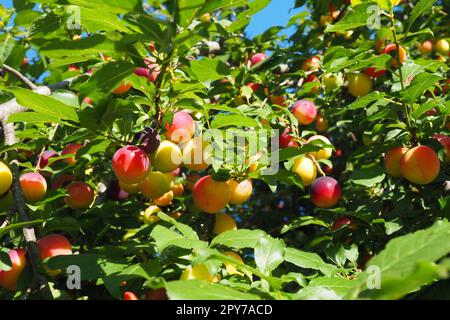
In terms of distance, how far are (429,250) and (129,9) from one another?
751mm

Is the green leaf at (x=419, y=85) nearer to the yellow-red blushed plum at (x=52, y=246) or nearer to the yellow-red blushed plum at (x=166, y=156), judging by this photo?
the yellow-red blushed plum at (x=166, y=156)

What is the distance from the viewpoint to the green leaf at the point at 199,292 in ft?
2.78

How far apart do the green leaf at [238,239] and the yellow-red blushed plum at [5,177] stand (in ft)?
2.11

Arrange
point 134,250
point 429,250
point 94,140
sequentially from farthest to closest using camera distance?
point 94,140 → point 134,250 → point 429,250

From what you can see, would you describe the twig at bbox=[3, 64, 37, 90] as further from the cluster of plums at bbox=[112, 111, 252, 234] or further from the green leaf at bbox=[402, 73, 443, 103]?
the green leaf at bbox=[402, 73, 443, 103]

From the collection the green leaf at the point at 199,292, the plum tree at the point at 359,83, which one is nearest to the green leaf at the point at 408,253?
the green leaf at the point at 199,292

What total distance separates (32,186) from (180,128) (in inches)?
20.7

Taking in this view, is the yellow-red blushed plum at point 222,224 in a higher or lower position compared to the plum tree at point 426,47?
lower

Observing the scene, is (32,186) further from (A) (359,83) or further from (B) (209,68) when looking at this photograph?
(A) (359,83)

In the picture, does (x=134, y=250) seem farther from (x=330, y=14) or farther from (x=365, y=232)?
(x=330, y=14)

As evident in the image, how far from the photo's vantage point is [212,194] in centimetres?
160
